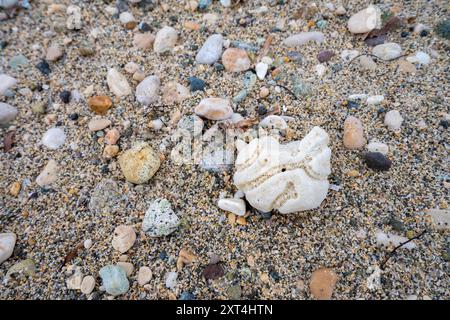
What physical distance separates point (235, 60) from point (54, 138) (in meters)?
1.24

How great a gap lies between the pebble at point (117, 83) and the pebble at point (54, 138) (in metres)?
0.42

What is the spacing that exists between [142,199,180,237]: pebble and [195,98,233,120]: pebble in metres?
0.61

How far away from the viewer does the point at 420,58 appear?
2238 millimetres

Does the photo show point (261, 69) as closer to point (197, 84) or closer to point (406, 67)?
point (197, 84)

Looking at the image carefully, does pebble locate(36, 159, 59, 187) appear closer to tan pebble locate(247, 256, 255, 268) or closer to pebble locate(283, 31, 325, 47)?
tan pebble locate(247, 256, 255, 268)

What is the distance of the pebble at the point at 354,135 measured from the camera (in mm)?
1962

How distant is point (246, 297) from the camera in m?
1.63

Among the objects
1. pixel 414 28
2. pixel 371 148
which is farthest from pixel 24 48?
pixel 414 28

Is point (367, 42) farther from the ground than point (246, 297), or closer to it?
farther from the ground

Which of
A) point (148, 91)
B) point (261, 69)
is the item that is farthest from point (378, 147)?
point (148, 91)

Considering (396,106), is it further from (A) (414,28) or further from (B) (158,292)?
(B) (158,292)

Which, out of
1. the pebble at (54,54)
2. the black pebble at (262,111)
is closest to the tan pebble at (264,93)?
the black pebble at (262,111)

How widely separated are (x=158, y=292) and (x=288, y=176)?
0.83m

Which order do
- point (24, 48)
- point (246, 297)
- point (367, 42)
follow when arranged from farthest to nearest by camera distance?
point (24, 48) < point (367, 42) < point (246, 297)
